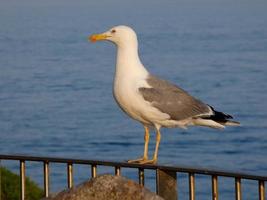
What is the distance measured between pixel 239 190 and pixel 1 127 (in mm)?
25445

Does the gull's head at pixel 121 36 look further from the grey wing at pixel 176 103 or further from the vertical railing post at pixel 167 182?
the vertical railing post at pixel 167 182

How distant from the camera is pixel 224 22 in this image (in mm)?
81250

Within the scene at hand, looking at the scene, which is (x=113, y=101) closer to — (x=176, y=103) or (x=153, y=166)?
(x=176, y=103)

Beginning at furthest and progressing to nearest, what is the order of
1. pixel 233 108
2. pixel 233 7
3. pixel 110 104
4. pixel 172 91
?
pixel 233 7, pixel 110 104, pixel 233 108, pixel 172 91

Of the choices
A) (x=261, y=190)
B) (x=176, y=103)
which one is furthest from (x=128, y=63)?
(x=261, y=190)

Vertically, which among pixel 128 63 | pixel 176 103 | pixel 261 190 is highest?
pixel 128 63

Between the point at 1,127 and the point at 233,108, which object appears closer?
the point at 1,127

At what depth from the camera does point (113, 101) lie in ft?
126

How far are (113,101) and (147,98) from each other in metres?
31.7

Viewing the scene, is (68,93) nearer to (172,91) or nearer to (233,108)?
(233,108)

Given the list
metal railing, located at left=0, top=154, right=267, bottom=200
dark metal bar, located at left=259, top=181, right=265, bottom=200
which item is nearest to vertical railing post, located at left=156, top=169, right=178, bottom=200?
metal railing, located at left=0, top=154, right=267, bottom=200

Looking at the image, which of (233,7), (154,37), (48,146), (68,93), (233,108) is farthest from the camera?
(233,7)

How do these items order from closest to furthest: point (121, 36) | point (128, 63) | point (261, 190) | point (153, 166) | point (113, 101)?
point (261, 190)
point (153, 166)
point (128, 63)
point (121, 36)
point (113, 101)

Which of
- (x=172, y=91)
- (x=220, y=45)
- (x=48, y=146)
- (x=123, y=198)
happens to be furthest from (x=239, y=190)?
(x=220, y=45)
